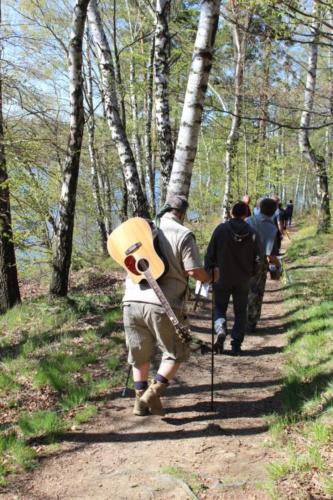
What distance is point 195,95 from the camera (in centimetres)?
574

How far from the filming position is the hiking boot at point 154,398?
4.20 m

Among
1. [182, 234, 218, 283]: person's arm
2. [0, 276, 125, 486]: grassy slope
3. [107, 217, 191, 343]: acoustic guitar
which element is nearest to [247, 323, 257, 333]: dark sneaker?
[0, 276, 125, 486]: grassy slope

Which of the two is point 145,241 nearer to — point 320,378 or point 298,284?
point 320,378

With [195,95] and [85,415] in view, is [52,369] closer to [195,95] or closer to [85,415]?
[85,415]

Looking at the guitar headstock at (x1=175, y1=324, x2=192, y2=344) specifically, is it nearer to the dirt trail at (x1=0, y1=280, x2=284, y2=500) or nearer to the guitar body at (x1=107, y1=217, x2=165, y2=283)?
the guitar body at (x1=107, y1=217, x2=165, y2=283)

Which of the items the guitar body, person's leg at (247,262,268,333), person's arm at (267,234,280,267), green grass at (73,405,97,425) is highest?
the guitar body

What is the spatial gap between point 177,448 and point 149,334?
1013 mm

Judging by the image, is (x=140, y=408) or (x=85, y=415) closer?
(x=140, y=408)

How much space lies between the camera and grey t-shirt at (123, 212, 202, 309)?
160 inches

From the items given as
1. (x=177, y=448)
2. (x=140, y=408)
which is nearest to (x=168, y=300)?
(x=140, y=408)

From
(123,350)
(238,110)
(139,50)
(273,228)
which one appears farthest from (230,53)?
(123,350)

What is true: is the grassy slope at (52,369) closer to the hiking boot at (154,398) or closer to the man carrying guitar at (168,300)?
the hiking boot at (154,398)

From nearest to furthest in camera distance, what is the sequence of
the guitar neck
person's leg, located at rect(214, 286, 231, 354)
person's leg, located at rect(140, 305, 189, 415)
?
1. the guitar neck
2. person's leg, located at rect(140, 305, 189, 415)
3. person's leg, located at rect(214, 286, 231, 354)

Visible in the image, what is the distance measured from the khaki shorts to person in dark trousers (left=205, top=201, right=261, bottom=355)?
1747mm
